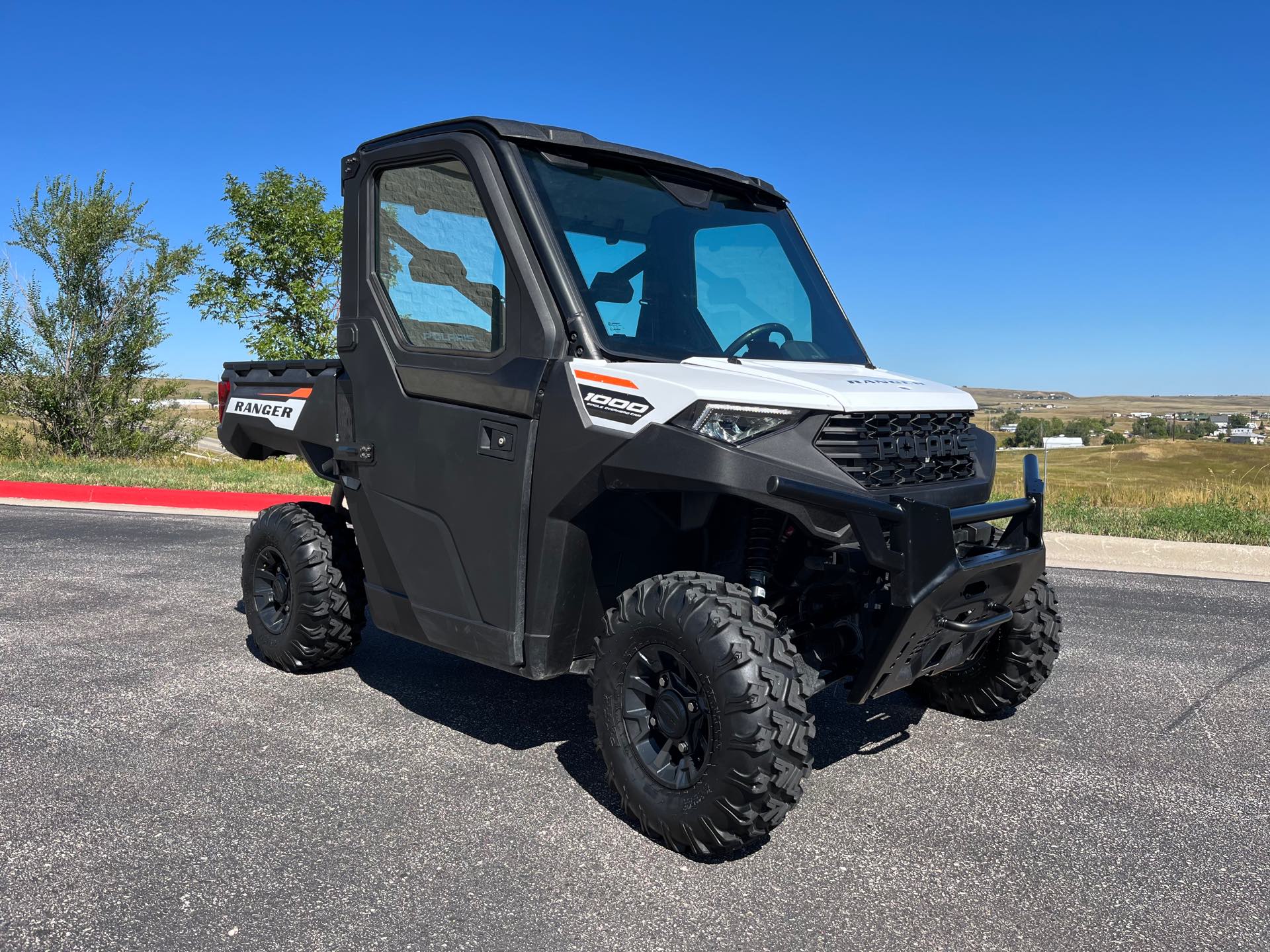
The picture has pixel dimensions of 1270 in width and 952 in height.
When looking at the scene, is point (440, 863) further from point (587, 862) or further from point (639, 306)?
point (639, 306)

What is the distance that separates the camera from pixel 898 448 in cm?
331

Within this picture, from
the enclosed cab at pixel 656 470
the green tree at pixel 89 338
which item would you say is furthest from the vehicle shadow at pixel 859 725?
the green tree at pixel 89 338

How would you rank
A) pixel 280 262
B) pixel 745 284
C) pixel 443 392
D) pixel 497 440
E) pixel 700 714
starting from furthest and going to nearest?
pixel 280 262 < pixel 745 284 < pixel 443 392 < pixel 497 440 < pixel 700 714

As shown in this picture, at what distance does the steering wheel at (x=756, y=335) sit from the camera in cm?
379

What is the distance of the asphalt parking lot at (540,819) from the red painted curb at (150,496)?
6.68 meters

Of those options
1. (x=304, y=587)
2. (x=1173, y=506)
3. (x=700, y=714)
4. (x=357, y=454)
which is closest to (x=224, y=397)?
(x=304, y=587)

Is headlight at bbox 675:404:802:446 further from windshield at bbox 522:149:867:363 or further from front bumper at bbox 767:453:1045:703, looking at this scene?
windshield at bbox 522:149:867:363

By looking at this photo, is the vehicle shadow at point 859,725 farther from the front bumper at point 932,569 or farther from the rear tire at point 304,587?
the rear tire at point 304,587

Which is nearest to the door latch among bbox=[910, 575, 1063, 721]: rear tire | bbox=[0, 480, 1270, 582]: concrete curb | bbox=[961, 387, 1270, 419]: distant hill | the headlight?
the headlight

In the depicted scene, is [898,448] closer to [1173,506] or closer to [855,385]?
[855,385]

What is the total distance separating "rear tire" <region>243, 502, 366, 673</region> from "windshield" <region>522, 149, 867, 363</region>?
2144mm

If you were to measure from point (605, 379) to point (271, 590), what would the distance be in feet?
9.07

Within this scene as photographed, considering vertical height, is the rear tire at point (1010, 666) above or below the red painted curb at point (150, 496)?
above

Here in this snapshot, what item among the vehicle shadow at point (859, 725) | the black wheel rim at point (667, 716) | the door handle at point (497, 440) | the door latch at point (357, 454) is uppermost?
the door handle at point (497, 440)
